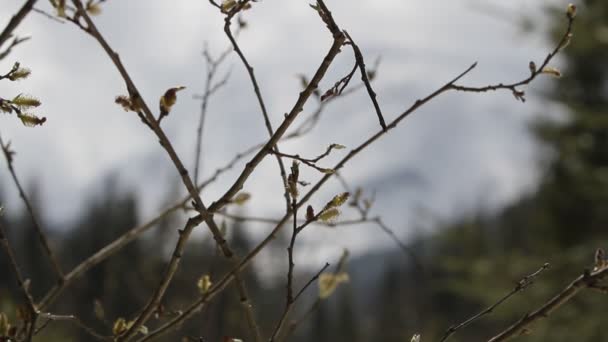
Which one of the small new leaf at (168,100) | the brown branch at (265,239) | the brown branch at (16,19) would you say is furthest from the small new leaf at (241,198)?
the brown branch at (16,19)

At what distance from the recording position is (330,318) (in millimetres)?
37781

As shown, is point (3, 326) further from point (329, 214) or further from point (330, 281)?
point (330, 281)

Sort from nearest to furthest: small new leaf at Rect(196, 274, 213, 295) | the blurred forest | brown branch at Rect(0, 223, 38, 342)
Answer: brown branch at Rect(0, 223, 38, 342), small new leaf at Rect(196, 274, 213, 295), the blurred forest

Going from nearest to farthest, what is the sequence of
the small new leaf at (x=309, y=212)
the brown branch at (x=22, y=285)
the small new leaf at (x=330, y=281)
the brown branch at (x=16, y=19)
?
the brown branch at (x=16, y=19) → the brown branch at (x=22, y=285) → the small new leaf at (x=309, y=212) → the small new leaf at (x=330, y=281)

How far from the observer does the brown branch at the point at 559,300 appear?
66 centimetres

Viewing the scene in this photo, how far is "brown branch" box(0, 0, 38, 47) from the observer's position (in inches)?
21.5

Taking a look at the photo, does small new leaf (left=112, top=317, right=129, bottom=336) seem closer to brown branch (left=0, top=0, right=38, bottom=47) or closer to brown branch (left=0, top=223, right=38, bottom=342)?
brown branch (left=0, top=223, right=38, bottom=342)

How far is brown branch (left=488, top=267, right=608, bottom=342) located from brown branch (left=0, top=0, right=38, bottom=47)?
568 millimetres

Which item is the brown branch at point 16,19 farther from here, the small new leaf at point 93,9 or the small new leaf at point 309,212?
the small new leaf at point 309,212

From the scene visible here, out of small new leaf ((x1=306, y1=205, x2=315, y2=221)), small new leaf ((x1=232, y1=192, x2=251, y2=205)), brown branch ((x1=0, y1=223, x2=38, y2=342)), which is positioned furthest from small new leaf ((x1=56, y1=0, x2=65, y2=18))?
small new leaf ((x1=232, y1=192, x2=251, y2=205))

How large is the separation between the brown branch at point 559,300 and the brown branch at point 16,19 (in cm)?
57

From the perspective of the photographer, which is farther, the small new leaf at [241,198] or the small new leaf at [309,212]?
the small new leaf at [241,198]

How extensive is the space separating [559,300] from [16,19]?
0.60 m

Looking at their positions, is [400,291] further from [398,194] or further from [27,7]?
[398,194]
